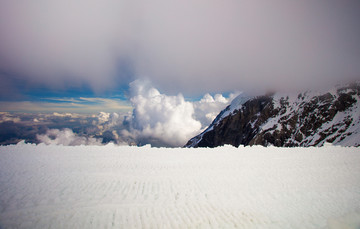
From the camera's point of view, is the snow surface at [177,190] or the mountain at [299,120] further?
the mountain at [299,120]

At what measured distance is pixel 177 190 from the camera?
333 inches

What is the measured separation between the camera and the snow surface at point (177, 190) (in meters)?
5.99

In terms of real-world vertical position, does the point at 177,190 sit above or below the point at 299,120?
below

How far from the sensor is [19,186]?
26.9ft

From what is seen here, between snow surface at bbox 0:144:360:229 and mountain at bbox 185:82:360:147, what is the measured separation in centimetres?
10257

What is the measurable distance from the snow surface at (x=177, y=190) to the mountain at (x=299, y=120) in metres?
103

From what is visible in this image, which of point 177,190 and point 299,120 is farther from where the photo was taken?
point 299,120

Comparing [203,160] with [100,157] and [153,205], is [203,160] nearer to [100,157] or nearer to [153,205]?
[153,205]

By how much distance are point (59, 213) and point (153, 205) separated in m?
3.57

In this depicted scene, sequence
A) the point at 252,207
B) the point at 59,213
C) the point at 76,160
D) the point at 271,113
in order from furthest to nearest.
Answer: the point at 271,113, the point at 76,160, the point at 252,207, the point at 59,213

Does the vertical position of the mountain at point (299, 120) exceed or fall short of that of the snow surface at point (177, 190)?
it exceeds it

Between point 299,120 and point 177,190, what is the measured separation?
577 feet

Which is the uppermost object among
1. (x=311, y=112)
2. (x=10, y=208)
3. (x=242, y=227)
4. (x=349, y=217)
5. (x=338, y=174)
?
(x=311, y=112)

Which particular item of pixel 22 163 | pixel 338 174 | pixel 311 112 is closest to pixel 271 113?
pixel 311 112
